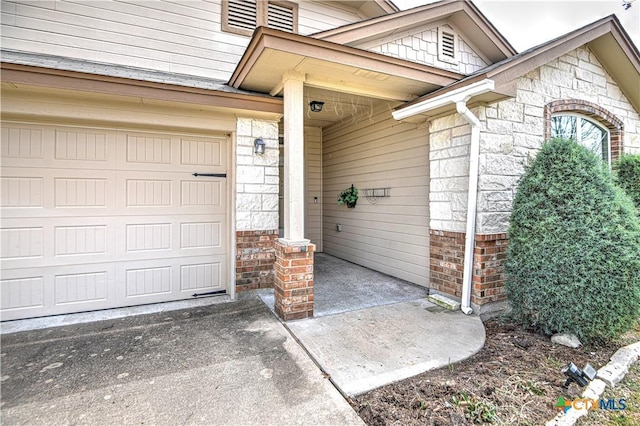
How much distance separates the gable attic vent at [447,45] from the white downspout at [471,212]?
6.28 ft

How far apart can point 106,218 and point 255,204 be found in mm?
1847

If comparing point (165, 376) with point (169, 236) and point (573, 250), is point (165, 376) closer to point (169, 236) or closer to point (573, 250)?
point (169, 236)

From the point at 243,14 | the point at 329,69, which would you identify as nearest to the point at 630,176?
the point at 329,69

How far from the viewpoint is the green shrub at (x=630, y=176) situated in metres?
4.65

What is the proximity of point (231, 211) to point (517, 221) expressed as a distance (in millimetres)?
3581

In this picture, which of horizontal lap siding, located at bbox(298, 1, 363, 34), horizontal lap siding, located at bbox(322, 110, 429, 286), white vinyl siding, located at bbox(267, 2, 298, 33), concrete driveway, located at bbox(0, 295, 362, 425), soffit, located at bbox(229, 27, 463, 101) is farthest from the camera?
horizontal lap siding, located at bbox(298, 1, 363, 34)

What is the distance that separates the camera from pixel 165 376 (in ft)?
8.27

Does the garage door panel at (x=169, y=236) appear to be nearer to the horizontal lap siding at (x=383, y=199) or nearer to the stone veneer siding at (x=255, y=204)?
the stone veneer siding at (x=255, y=204)

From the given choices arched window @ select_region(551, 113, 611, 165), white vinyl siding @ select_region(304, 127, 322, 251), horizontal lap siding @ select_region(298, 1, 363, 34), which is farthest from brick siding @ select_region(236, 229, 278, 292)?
arched window @ select_region(551, 113, 611, 165)

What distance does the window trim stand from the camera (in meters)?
4.93

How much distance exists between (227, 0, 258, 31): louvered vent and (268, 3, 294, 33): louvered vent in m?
0.26

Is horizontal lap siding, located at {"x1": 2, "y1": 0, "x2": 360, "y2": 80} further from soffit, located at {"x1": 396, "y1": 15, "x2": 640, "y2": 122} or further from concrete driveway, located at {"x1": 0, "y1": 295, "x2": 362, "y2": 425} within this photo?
concrete driveway, located at {"x1": 0, "y1": 295, "x2": 362, "y2": 425}

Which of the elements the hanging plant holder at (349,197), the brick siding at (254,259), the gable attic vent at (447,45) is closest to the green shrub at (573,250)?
the gable attic vent at (447,45)

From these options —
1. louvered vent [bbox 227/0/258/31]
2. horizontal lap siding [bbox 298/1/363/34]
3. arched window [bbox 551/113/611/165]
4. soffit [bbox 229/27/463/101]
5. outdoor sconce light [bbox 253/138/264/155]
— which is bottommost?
outdoor sconce light [bbox 253/138/264/155]
